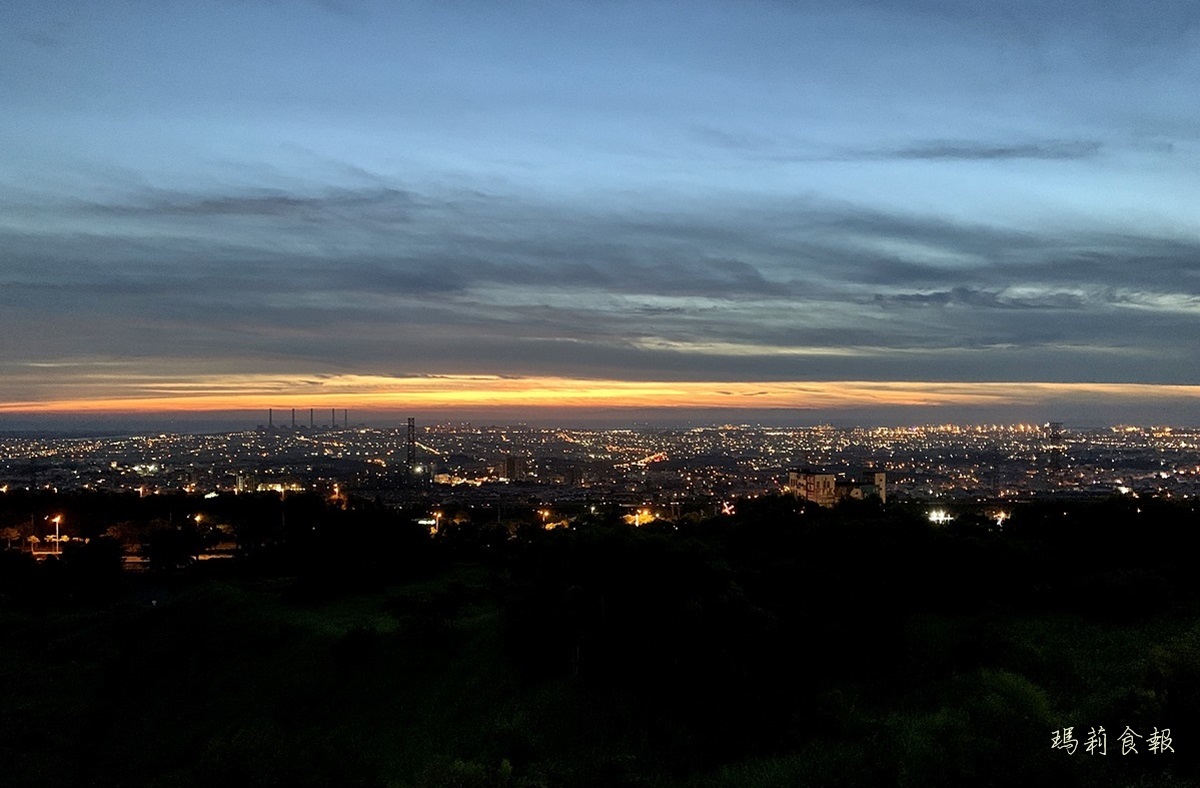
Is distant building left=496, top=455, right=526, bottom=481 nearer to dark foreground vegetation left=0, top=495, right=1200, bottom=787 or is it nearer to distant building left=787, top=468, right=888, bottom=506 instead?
distant building left=787, top=468, right=888, bottom=506

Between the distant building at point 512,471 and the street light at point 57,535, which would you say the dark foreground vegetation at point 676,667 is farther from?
the distant building at point 512,471

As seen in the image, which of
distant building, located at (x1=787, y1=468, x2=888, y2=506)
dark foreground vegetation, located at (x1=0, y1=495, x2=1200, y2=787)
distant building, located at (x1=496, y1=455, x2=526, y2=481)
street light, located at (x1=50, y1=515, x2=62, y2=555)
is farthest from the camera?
distant building, located at (x1=496, y1=455, x2=526, y2=481)

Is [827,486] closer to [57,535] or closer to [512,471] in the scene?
[57,535]

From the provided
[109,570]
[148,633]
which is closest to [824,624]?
[148,633]

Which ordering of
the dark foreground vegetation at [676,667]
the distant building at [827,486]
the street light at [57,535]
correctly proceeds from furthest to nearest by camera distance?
1. the distant building at [827,486]
2. the street light at [57,535]
3. the dark foreground vegetation at [676,667]

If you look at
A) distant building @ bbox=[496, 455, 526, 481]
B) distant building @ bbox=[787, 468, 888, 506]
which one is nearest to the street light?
distant building @ bbox=[787, 468, 888, 506]

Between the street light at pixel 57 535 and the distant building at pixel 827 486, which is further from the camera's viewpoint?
the distant building at pixel 827 486

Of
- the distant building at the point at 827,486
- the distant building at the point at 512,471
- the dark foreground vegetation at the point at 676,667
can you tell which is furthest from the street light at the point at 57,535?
the distant building at the point at 512,471

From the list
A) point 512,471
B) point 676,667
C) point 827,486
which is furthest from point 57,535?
point 512,471

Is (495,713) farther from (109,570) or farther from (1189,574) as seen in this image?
(109,570)
